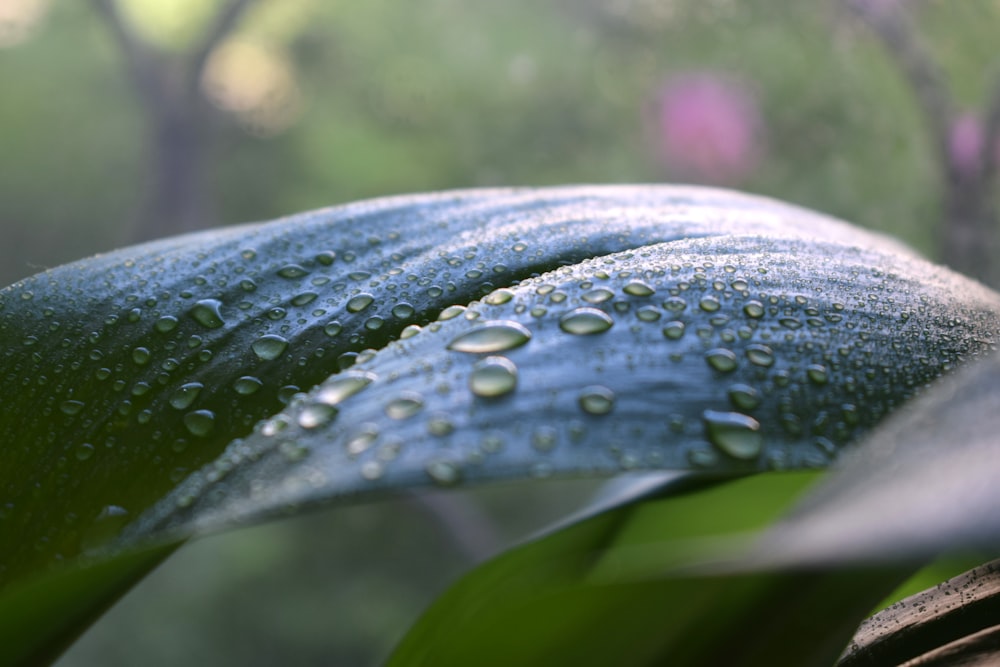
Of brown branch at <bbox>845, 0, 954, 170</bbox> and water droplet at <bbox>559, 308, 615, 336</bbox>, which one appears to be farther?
brown branch at <bbox>845, 0, 954, 170</bbox>

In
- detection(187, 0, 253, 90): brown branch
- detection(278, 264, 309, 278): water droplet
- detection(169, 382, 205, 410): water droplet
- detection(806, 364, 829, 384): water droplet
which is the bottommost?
detection(169, 382, 205, 410): water droplet

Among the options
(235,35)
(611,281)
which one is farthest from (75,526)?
(235,35)

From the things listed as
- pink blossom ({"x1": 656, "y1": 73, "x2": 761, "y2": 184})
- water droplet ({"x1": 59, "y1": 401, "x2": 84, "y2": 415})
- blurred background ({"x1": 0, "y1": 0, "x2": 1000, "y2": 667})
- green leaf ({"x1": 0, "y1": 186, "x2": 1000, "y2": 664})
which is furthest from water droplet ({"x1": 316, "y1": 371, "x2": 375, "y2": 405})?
pink blossom ({"x1": 656, "y1": 73, "x2": 761, "y2": 184})

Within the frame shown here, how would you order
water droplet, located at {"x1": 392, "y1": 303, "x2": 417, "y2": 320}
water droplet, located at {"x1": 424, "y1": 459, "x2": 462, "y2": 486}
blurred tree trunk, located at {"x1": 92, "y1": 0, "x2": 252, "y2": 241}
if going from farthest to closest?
blurred tree trunk, located at {"x1": 92, "y1": 0, "x2": 252, "y2": 241}
water droplet, located at {"x1": 392, "y1": 303, "x2": 417, "y2": 320}
water droplet, located at {"x1": 424, "y1": 459, "x2": 462, "y2": 486}

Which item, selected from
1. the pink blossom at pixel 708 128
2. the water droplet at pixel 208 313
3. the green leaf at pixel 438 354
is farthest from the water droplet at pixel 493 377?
the pink blossom at pixel 708 128

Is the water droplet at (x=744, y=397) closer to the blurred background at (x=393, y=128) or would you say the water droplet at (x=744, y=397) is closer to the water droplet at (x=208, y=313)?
the water droplet at (x=208, y=313)

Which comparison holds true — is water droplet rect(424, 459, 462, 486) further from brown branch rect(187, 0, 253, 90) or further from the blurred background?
brown branch rect(187, 0, 253, 90)

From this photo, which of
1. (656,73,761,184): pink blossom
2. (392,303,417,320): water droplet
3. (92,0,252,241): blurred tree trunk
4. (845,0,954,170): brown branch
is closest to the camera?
(392,303,417,320): water droplet

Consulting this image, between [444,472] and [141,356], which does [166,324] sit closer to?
[141,356]
